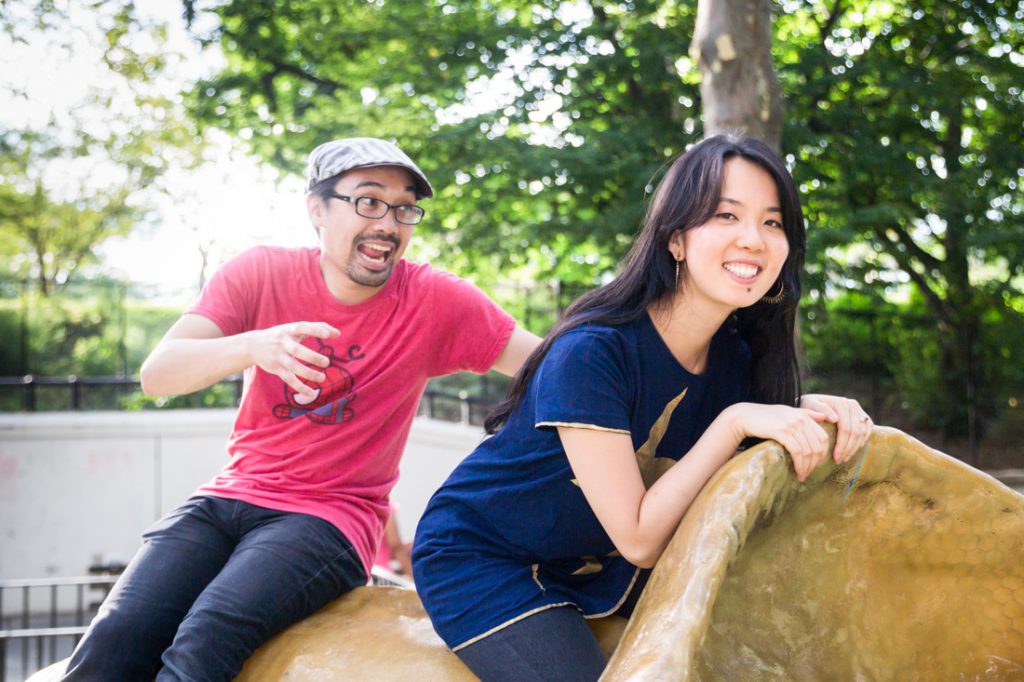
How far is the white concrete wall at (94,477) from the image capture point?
12133mm

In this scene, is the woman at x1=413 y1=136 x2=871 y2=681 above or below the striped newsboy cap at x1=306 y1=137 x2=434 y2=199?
below

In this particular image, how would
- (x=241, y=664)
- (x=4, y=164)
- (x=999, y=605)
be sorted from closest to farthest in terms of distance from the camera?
(x=999, y=605) < (x=241, y=664) < (x=4, y=164)

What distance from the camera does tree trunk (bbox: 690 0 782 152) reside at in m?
4.91

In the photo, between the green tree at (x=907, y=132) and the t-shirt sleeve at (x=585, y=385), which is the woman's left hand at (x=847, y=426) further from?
the green tree at (x=907, y=132)

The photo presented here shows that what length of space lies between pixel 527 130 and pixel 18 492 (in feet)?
25.3

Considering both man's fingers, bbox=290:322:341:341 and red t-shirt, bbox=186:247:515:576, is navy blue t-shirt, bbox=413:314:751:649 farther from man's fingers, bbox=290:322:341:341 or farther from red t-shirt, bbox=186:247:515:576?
red t-shirt, bbox=186:247:515:576

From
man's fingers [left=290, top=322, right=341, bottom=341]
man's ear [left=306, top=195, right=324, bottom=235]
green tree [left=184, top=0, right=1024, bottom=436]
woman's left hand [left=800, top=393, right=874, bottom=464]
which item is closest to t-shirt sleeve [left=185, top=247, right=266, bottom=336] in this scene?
man's ear [left=306, top=195, right=324, bottom=235]

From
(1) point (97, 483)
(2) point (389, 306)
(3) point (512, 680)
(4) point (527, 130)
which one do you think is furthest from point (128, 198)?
(3) point (512, 680)

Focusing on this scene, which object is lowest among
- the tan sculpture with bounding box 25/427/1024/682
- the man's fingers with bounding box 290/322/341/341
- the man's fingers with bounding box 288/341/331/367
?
the tan sculpture with bounding box 25/427/1024/682

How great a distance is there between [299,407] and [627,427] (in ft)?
3.82

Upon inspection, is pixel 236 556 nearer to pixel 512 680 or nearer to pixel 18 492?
pixel 512 680

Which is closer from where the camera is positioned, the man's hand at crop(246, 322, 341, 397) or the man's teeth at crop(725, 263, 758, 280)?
the man's teeth at crop(725, 263, 758, 280)

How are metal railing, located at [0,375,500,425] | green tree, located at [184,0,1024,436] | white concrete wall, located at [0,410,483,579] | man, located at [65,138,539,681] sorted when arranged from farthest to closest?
metal railing, located at [0,375,500,425] → white concrete wall, located at [0,410,483,579] → green tree, located at [184,0,1024,436] → man, located at [65,138,539,681]

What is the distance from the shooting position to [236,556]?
94.9 inches
